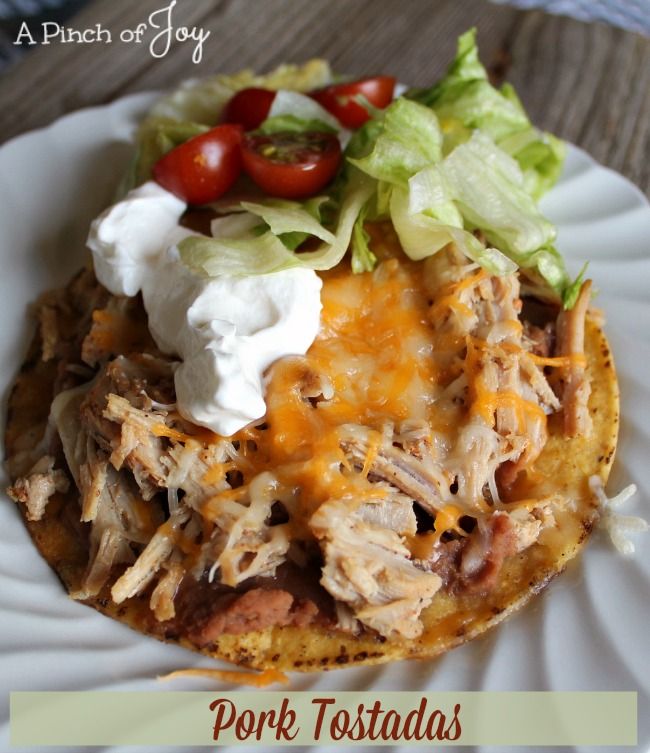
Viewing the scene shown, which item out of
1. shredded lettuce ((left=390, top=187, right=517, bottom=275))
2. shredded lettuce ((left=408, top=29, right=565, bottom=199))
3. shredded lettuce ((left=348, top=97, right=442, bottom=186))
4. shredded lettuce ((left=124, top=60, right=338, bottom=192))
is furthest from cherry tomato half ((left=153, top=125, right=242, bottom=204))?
shredded lettuce ((left=408, top=29, right=565, bottom=199))

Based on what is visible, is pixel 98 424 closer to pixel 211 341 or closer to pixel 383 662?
pixel 211 341

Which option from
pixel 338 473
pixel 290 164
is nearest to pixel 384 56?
pixel 290 164

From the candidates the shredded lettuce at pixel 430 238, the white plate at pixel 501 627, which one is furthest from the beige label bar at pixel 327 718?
the shredded lettuce at pixel 430 238

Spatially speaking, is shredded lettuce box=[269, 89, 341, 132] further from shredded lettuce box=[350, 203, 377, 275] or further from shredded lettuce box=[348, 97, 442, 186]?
shredded lettuce box=[350, 203, 377, 275]

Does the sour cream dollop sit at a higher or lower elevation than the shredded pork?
higher

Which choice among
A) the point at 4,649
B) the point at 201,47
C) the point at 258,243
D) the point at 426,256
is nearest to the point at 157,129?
the point at 258,243
